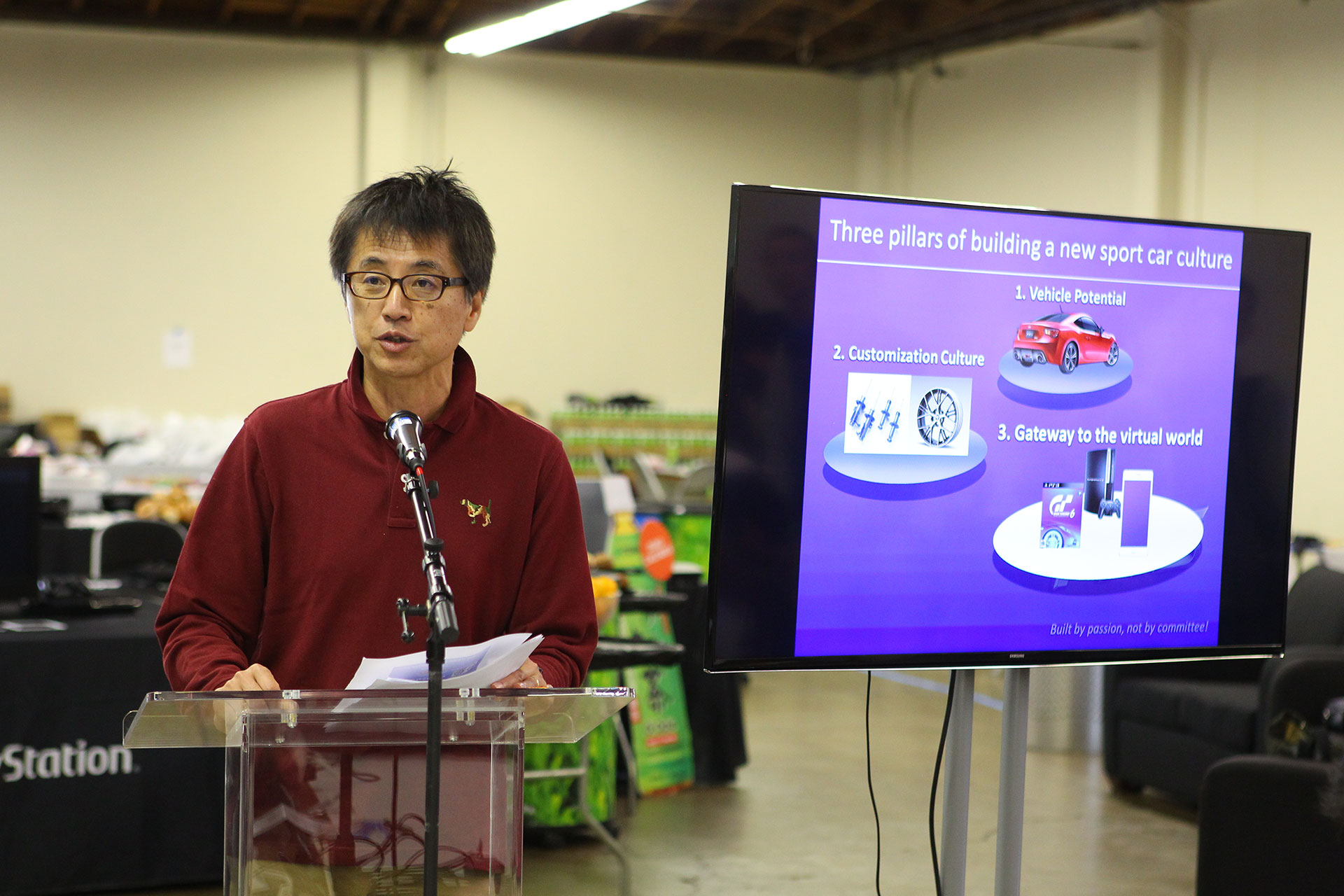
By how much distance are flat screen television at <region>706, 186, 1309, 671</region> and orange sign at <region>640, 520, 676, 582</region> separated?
336 cm

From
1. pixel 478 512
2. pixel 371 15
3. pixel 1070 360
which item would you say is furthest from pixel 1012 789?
pixel 371 15

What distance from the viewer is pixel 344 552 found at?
1.92 meters

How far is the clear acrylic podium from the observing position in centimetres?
157

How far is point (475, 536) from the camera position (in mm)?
1957

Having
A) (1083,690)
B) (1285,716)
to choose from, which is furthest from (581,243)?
(1285,716)

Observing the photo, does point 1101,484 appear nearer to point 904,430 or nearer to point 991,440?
point 991,440

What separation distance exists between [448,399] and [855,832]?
3.41 meters

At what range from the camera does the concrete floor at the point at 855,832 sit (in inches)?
171

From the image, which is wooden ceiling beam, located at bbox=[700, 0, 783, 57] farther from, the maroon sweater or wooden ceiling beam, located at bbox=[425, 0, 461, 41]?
the maroon sweater

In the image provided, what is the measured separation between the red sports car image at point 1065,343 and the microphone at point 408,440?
97cm

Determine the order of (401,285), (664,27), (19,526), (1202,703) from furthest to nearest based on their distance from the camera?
(664,27)
(1202,703)
(19,526)
(401,285)

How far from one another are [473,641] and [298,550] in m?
0.29

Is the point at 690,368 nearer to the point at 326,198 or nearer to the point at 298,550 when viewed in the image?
the point at 326,198

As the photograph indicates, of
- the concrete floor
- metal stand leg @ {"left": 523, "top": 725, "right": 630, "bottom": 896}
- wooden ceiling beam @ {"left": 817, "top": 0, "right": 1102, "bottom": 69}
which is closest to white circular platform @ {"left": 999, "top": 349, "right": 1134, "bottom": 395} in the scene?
the concrete floor
